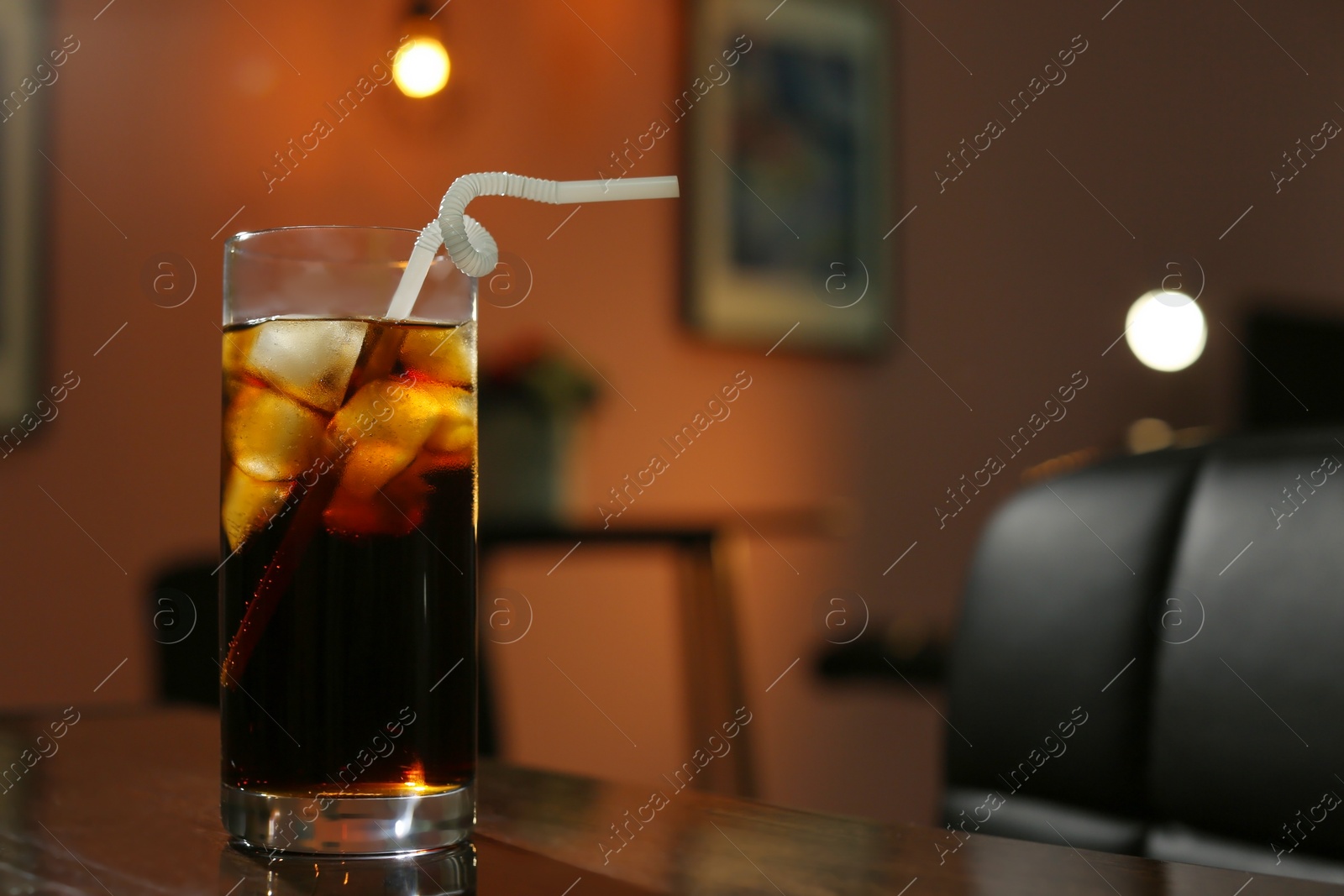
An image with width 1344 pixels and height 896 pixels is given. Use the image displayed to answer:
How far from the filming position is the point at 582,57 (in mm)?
3271

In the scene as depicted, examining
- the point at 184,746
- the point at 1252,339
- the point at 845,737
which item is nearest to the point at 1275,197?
the point at 1252,339

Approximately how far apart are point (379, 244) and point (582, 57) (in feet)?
9.18

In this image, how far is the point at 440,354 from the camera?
0.62m

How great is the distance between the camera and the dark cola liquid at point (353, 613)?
1.90 ft

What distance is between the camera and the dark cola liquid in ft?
1.90

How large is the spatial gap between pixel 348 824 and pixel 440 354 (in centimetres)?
22

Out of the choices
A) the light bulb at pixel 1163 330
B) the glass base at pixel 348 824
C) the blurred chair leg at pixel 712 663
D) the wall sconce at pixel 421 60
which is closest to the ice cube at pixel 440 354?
the glass base at pixel 348 824

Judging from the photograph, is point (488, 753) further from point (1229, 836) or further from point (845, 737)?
point (845, 737)

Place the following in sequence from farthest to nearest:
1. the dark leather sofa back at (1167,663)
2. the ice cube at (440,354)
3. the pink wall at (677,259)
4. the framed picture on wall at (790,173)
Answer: the framed picture on wall at (790,173) → the pink wall at (677,259) → the dark leather sofa back at (1167,663) → the ice cube at (440,354)

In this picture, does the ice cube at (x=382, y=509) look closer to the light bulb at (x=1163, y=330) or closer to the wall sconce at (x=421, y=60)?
the wall sconce at (x=421, y=60)

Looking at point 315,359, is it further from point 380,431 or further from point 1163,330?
point 1163,330

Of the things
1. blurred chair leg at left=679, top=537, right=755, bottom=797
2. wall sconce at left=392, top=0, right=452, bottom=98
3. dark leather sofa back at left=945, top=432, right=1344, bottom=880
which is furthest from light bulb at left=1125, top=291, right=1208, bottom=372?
dark leather sofa back at left=945, top=432, right=1344, bottom=880

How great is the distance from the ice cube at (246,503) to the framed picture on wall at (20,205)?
2071 millimetres

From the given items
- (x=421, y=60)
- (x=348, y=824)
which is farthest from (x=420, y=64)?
(x=348, y=824)
